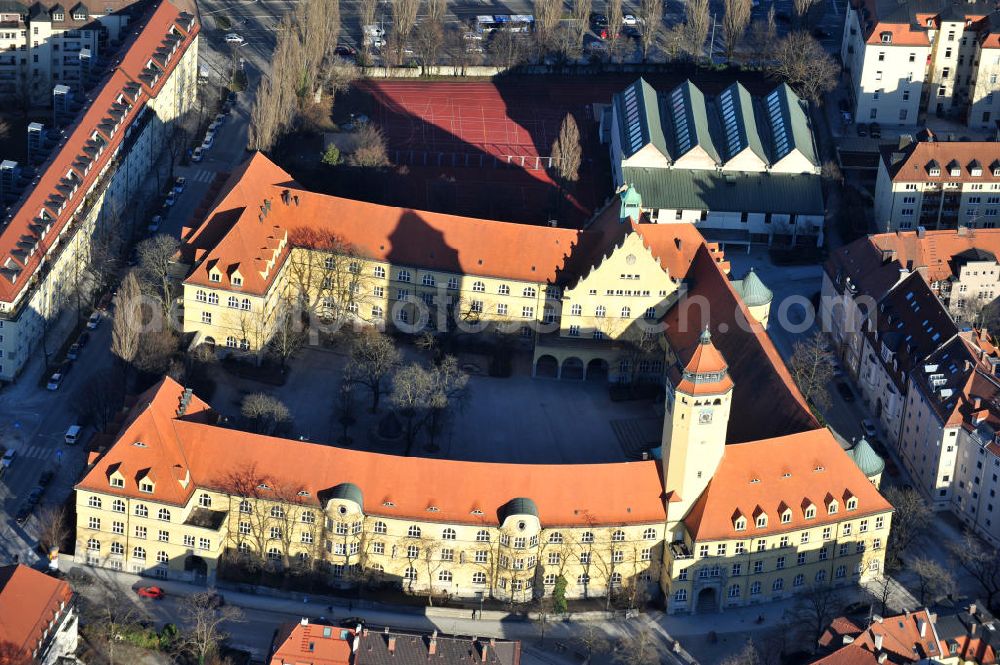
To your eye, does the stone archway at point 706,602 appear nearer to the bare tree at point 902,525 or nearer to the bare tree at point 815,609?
the bare tree at point 815,609

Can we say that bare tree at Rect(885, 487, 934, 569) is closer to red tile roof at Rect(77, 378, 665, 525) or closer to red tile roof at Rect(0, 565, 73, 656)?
red tile roof at Rect(77, 378, 665, 525)

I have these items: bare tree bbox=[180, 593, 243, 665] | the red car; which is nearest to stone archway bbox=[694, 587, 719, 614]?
bare tree bbox=[180, 593, 243, 665]

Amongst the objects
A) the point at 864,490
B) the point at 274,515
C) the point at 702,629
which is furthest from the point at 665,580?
the point at 274,515

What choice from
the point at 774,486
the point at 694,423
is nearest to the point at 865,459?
the point at 774,486

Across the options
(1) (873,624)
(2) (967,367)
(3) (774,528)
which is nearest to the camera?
(1) (873,624)

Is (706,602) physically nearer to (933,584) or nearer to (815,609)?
(815,609)

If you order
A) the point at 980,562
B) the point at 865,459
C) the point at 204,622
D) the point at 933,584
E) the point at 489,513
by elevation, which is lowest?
the point at 204,622

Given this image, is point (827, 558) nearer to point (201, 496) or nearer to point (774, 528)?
point (774, 528)
